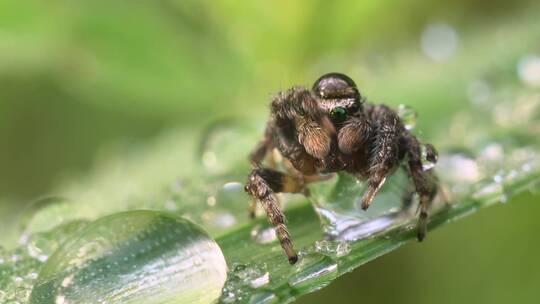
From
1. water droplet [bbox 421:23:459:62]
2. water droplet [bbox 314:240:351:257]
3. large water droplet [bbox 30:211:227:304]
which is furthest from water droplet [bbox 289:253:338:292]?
water droplet [bbox 421:23:459:62]

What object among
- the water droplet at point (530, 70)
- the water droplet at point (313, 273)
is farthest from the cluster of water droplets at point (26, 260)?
the water droplet at point (530, 70)

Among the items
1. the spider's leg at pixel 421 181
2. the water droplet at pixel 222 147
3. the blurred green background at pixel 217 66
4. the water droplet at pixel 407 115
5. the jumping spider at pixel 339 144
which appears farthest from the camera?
the blurred green background at pixel 217 66

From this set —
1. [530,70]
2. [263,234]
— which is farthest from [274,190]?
[530,70]

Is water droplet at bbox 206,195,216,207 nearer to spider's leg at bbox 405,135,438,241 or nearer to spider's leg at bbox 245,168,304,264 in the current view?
spider's leg at bbox 245,168,304,264

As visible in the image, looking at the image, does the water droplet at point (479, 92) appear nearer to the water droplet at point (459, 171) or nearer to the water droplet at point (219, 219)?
the water droplet at point (459, 171)

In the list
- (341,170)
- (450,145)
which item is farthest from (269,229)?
(450,145)

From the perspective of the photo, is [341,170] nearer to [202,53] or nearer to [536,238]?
[536,238]

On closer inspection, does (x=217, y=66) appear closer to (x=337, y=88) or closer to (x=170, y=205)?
(x=170, y=205)
